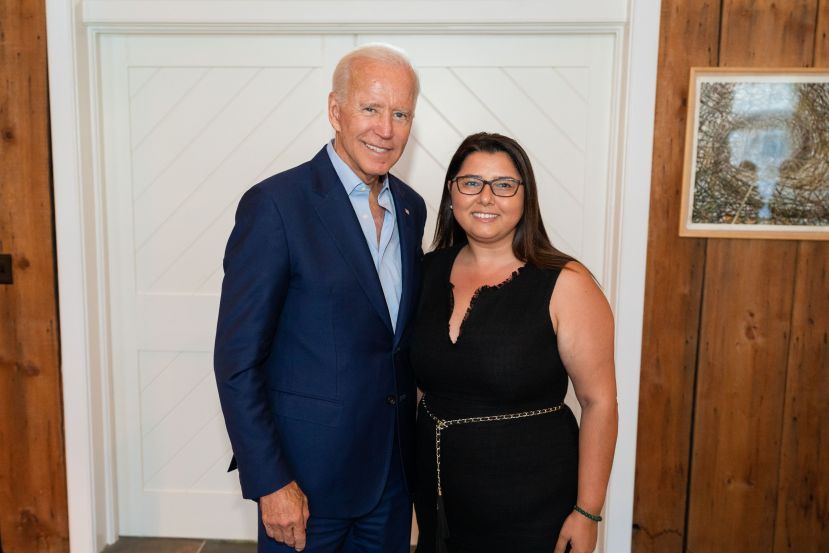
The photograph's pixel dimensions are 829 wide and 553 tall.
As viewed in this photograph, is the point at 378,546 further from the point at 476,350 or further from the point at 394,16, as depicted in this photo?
the point at 394,16

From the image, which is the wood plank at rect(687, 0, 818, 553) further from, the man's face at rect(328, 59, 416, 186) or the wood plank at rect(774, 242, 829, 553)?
the man's face at rect(328, 59, 416, 186)

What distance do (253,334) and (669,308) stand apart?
152 centimetres

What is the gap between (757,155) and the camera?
210 cm

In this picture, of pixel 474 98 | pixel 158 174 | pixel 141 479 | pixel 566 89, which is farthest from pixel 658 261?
pixel 141 479

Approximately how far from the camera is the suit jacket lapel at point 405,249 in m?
1.49

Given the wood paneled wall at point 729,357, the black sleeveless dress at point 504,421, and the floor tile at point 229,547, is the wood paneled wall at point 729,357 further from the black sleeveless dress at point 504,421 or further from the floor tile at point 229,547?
the floor tile at point 229,547

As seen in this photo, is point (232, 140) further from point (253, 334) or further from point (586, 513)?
point (586, 513)

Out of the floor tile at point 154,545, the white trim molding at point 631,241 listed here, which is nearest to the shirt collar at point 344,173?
the white trim molding at point 631,241

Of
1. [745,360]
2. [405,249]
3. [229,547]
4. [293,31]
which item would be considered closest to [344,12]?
[293,31]

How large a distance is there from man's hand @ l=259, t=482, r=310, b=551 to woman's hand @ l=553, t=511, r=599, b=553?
1.93 ft

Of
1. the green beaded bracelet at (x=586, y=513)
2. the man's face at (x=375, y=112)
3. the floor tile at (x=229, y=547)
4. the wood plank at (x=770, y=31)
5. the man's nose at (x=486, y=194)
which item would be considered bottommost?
the floor tile at (x=229, y=547)

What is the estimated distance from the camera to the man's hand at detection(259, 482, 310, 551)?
1.35 m

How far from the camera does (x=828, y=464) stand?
87.4 inches

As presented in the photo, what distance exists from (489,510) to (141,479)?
1711mm
